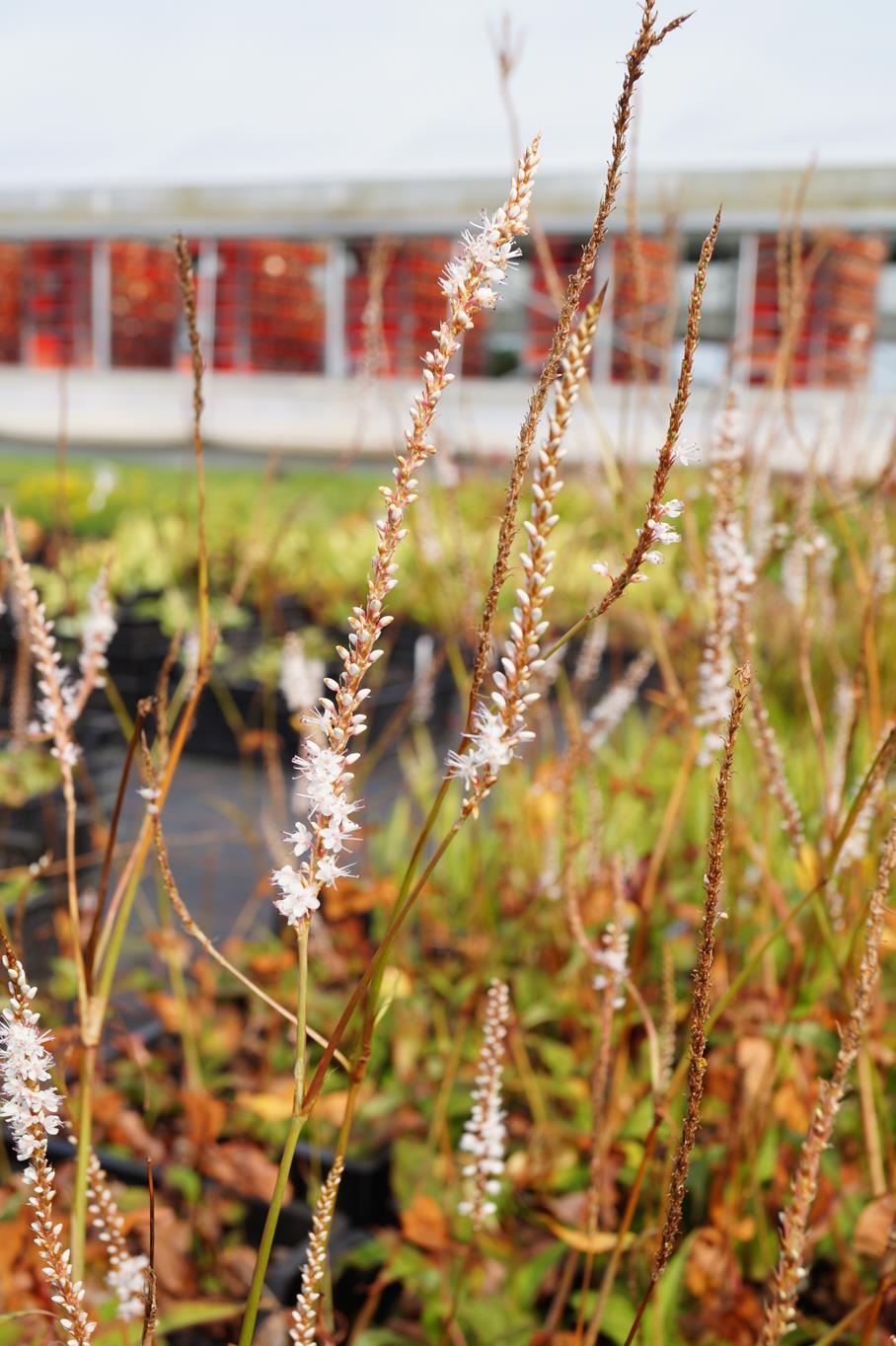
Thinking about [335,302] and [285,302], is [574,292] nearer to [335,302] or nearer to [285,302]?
[335,302]

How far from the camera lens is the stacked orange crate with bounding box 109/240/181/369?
59.0ft

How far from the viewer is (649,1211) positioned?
51.5 inches

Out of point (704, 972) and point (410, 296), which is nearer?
point (704, 972)

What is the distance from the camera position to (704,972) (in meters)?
0.63

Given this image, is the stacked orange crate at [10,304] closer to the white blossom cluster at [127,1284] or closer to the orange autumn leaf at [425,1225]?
the orange autumn leaf at [425,1225]

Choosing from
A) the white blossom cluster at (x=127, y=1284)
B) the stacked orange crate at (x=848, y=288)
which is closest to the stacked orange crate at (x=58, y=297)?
the stacked orange crate at (x=848, y=288)

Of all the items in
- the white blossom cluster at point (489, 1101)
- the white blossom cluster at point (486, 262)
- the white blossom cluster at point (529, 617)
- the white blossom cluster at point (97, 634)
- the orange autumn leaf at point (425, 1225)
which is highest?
the white blossom cluster at point (486, 262)

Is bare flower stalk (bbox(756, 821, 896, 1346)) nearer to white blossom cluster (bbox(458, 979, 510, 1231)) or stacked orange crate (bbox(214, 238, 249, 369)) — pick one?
white blossom cluster (bbox(458, 979, 510, 1231))

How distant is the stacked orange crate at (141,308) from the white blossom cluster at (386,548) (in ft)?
60.0

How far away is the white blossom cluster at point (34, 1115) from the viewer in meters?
0.61

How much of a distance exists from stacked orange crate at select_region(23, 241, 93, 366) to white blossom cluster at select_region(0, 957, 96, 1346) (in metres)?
18.4

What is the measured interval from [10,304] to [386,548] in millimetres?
21447

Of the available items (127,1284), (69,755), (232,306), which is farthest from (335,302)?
(127,1284)

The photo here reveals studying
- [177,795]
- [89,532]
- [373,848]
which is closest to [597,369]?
[89,532]
